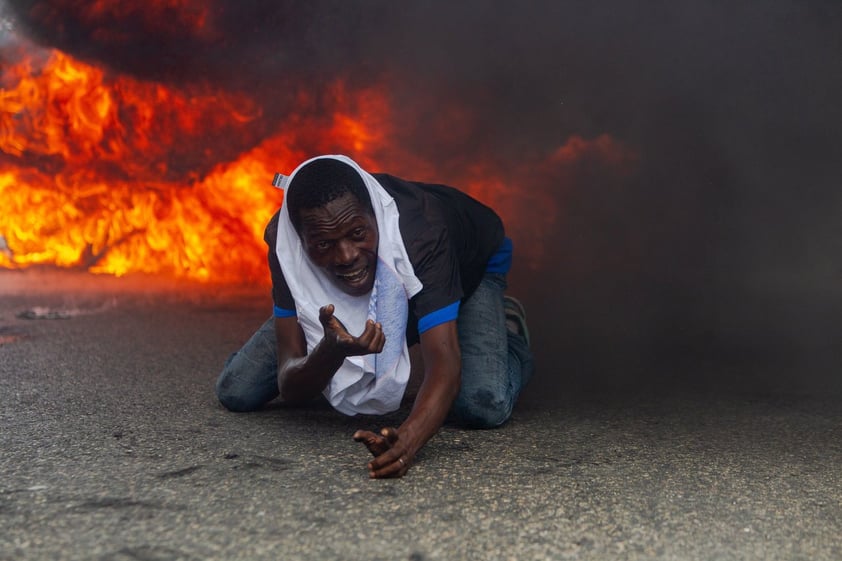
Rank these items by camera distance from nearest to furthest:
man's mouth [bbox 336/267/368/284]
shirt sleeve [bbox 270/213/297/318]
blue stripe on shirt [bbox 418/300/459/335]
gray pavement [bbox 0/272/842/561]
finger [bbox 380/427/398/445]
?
1. gray pavement [bbox 0/272/842/561]
2. finger [bbox 380/427/398/445]
3. blue stripe on shirt [bbox 418/300/459/335]
4. man's mouth [bbox 336/267/368/284]
5. shirt sleeve [bbox 270/213/297/318]

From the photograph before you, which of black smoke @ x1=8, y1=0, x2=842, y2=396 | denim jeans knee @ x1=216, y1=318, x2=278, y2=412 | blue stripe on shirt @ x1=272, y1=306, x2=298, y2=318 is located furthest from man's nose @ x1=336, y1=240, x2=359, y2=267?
black smoke @ x1=8, y1=0, x2=842, y2=396

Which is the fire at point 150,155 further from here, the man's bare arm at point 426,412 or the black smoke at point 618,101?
the man's bare arm at point 426,412

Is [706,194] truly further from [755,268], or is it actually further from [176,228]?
[176,228]

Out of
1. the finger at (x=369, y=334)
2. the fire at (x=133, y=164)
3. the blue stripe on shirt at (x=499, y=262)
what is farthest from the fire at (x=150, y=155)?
the finger at (x=369, y=334)

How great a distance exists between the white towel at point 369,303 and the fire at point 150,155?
5790 mm

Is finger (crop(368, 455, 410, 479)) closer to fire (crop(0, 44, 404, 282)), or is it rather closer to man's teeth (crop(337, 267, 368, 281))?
man's teeth (crop(337, 267, 368, 281))

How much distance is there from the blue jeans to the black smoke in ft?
15.5

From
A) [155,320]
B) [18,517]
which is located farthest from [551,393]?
[155,320]

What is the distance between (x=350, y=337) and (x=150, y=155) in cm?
704

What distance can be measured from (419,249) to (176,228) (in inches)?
255

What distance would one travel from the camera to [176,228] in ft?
29.6

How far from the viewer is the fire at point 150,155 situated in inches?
344

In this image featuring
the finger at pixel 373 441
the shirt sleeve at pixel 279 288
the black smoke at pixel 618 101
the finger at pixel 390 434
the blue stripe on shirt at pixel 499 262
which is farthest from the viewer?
the black smoke at pixel 618 101

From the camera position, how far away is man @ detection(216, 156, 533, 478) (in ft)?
9.57
